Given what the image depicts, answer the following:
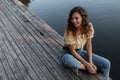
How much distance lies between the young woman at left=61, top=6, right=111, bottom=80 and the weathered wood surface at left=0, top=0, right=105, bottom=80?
5.3 inches

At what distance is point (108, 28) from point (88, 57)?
14.8ft

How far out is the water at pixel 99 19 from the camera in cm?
729

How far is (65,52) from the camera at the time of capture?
14.0 feet

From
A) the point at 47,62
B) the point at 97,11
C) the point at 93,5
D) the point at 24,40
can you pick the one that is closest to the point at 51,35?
the point at 24,40

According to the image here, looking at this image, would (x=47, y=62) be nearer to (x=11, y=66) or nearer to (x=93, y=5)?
(x=11, y=66)

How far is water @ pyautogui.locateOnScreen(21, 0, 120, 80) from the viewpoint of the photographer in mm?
7294

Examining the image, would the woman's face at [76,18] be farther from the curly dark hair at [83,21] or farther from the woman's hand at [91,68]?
the woman's hand at [91,68]

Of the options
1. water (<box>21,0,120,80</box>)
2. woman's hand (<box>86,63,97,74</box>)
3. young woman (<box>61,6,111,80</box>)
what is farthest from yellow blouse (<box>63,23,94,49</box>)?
water (<box>21,0,120,80</box>)

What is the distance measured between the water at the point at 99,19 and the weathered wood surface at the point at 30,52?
5.88 feet

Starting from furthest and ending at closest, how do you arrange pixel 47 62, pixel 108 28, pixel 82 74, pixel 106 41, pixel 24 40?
pixel 108 28, pixel 106 41, pixel 24 40, pixel 47 62, pixel 82 74

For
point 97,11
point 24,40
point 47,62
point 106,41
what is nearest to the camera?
point 47,62

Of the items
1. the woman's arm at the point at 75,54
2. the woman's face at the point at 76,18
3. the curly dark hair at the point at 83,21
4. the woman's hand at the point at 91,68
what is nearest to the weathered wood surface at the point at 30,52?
the woman's hand at the point at 91,68

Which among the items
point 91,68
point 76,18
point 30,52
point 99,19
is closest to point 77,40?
point 76,18

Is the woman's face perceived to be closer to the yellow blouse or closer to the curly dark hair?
the curly dark hair
